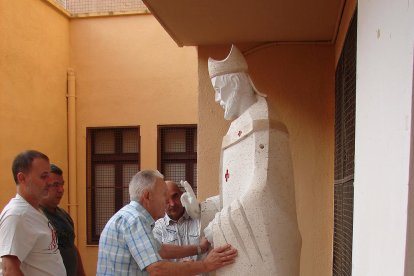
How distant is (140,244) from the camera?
2270 millimetres

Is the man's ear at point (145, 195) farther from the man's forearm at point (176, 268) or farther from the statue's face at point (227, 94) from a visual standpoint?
the statue's face at point (227, 94)

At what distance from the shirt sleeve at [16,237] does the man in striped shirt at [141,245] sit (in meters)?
0.44

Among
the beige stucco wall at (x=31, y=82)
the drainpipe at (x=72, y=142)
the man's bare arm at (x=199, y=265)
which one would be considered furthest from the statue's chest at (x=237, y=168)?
the drainpipe at (x=72, y=142)

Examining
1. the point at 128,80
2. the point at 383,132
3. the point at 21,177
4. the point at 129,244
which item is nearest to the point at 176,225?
the point at 129,244

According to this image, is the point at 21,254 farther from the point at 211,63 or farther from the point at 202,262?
the point at 211,63

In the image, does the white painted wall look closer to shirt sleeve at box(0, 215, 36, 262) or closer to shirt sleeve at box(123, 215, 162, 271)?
shirt sleeve at box(123, 215, 162, 271)

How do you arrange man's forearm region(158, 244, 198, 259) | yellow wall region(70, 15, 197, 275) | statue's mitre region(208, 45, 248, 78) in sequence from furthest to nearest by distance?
yellow wall region(70, 15, 197, 275) → man's forearm region(158, 244, 198, 259) → statue's mitre region(208, 45, 248, 78)

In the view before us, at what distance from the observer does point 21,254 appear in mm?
2451

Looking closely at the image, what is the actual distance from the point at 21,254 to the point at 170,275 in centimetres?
83

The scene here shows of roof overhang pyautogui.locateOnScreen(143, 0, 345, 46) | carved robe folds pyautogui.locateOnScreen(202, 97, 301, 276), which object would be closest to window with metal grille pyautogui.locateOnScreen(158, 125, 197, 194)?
roof overhang pyautogui.locateOnScreen(143, 0, 345, 46)

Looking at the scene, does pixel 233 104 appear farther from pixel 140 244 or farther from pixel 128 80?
pixel 128 80

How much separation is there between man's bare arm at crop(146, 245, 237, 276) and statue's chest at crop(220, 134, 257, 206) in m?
0.31

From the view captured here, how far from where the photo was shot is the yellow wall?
788 centimetres

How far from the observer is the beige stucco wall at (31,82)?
674cm
